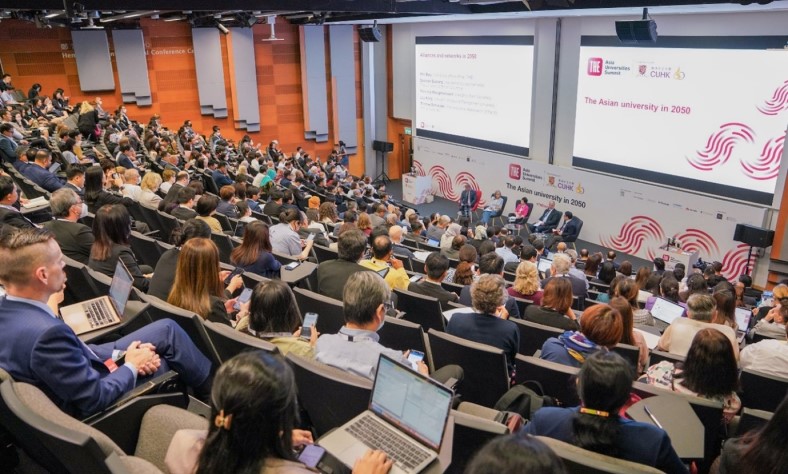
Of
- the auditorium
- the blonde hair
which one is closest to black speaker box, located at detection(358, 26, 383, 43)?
the auditorium

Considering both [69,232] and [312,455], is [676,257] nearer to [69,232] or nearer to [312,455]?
[69,232]

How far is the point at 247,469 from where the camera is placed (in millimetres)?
1694

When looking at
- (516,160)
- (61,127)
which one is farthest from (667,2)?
(61,127)

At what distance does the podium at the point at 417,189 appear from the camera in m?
16.5

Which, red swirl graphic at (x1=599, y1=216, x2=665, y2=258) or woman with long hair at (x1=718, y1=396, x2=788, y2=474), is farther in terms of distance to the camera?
red swirl graphic at (x1=599, y1=216, x2=665, y2=258)

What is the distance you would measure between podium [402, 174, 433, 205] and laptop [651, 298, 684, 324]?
1091 cm

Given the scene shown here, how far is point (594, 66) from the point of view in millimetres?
12000

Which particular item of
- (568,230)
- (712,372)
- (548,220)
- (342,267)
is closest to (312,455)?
(712,372)

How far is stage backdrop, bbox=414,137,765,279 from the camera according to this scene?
10.3 m

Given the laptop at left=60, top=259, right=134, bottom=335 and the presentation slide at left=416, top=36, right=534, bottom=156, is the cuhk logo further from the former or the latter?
the laptop at left=60, top=259, right=134, bottom=335

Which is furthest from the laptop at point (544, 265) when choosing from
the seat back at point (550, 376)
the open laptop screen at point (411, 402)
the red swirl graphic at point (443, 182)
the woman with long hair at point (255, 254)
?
the red swirl graphic at point (443, 182)

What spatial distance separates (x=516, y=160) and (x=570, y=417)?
12.2 meters

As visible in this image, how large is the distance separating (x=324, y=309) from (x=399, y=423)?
1689 mm

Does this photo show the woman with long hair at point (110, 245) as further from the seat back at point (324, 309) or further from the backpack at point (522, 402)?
the backpack at point (522, 402)
